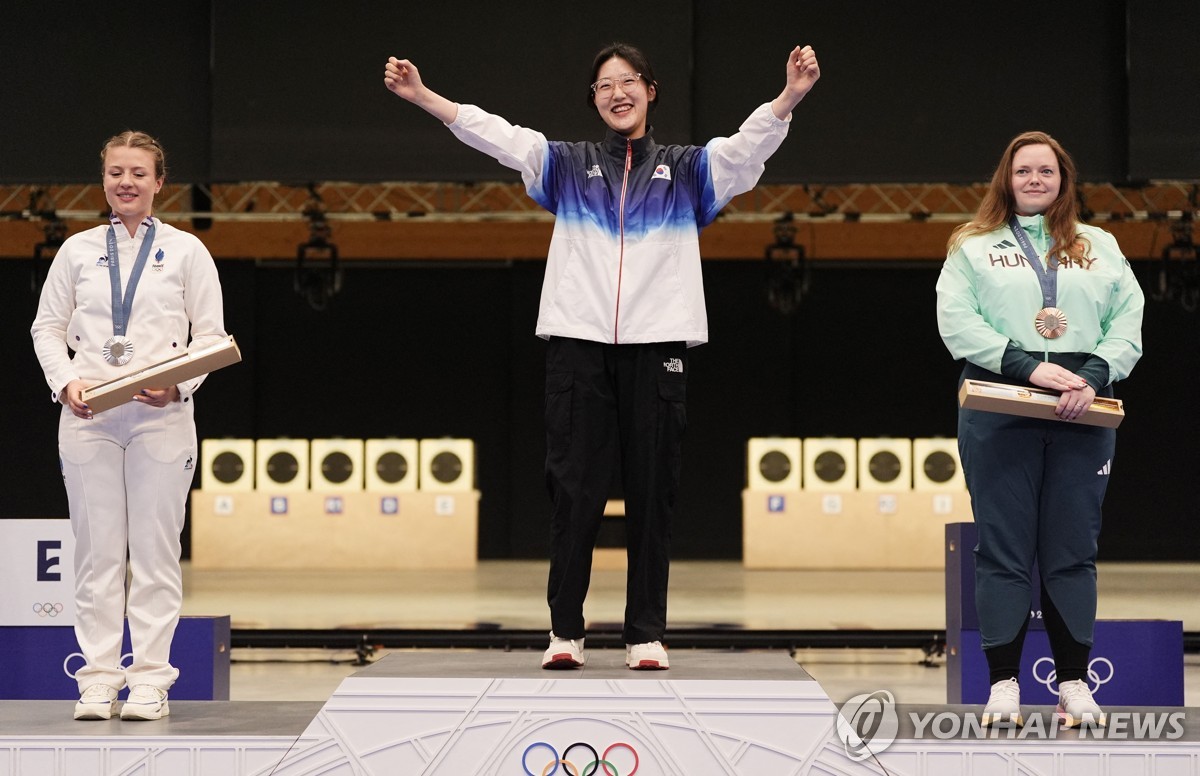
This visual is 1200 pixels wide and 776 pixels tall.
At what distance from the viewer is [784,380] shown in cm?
1155

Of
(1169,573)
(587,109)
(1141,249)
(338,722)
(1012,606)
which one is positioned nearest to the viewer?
(338,722)

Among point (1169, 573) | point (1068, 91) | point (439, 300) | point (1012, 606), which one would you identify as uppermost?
point (1068, 91)

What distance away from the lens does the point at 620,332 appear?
2783 mm

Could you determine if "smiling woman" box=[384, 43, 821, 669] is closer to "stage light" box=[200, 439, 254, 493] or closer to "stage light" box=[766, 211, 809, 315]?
"stage light" box=[766, 211, 809, 315]

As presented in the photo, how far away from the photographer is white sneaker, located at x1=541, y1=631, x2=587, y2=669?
2742 millimetres

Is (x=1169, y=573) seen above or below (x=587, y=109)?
below

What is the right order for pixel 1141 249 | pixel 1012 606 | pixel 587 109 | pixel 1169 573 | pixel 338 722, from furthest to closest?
pixel 1141 249 < pixel 1169 573 < pixel 587 109 < pixel 1012 606 < pixel 338 722

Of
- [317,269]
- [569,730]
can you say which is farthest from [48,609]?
[317,269]

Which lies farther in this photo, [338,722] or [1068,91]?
[1068,91]

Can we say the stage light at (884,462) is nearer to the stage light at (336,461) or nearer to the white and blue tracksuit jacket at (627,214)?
the stage light at (336,461)

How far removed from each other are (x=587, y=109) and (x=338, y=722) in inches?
142

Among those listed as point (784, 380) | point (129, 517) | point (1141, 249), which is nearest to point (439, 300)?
point (784, 380)

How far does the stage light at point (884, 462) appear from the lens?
34.8 ft

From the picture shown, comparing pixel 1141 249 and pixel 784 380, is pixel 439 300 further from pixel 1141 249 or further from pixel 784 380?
pixel 1141 249
